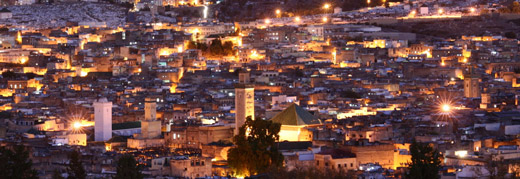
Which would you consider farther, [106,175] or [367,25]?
[367,25]

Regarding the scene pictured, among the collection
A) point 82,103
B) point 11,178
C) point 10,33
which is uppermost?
point 10,33

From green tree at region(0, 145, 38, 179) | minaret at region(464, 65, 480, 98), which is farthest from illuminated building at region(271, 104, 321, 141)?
minaret at region(464, 65, 480, 98)

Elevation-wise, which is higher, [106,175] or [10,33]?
[10,33]

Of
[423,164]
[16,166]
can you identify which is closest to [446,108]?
[423,164]

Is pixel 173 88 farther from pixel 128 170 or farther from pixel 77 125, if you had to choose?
pixel 128 170

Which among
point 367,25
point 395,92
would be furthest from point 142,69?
point 367,25

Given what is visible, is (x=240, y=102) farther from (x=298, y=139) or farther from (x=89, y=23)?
(x=89, y=23)

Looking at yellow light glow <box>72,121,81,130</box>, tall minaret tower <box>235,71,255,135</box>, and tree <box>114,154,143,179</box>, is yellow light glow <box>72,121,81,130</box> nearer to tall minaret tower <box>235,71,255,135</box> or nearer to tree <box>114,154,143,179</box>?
tall minaret tower <box>235,71,255,135</box>
